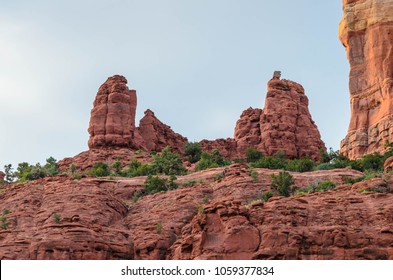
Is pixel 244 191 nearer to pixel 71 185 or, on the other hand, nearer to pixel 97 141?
pixel 71 185

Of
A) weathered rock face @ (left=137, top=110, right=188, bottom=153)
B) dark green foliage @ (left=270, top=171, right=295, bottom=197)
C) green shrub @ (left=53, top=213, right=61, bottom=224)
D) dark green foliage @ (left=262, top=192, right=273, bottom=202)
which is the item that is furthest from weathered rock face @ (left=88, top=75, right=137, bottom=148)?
green shrub @ (left=53, top=213, right=61, bottom=224)

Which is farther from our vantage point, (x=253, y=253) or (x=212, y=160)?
(x=212, y=160)

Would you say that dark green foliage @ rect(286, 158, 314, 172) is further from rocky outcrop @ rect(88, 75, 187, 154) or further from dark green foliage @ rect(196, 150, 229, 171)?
rocky outcrop @ rect(88, 75, 187, 154)

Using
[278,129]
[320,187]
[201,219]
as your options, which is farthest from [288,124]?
[201,219]

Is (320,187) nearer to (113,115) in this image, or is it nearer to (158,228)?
(158,228)

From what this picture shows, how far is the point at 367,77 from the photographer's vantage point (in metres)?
74.9

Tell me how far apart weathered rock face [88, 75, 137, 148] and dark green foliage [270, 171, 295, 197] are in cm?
3074

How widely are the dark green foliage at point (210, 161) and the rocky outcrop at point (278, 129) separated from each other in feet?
19.2

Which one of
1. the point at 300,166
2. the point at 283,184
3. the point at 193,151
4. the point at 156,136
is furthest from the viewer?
the point at 156,136

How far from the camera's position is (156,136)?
279 ft

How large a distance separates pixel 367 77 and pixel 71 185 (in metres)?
31.9

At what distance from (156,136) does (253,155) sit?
34.5 feet

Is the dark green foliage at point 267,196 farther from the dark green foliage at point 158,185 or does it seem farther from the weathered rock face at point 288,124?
the weathered rock face at point 288,124

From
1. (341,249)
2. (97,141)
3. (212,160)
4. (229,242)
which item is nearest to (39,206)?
(229,242)
